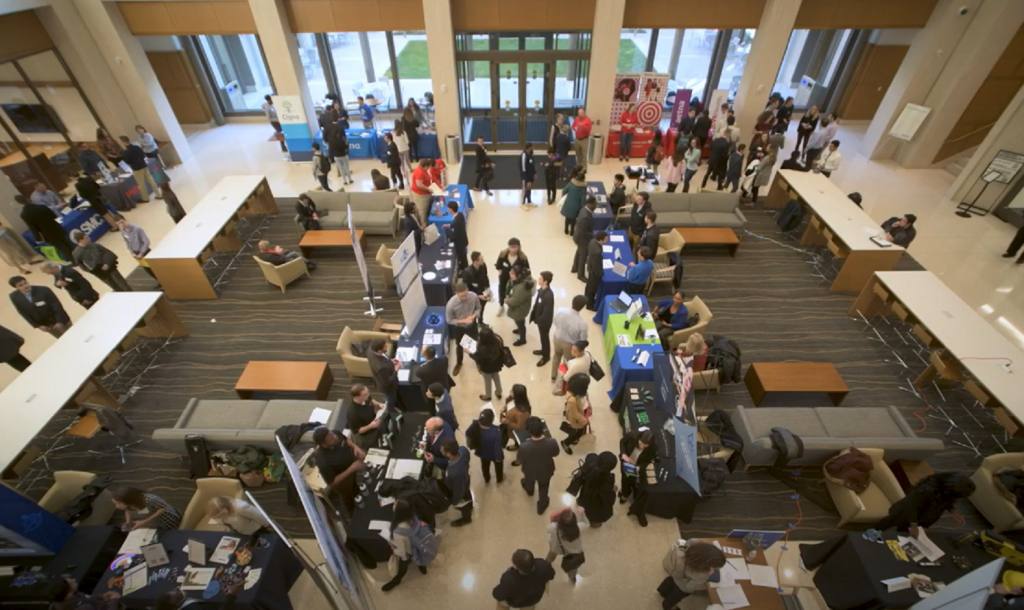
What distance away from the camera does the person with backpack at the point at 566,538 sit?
13.1ft

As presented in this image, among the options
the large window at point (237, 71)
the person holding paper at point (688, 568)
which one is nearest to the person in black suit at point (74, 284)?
the person holding paper at point (688, 568)

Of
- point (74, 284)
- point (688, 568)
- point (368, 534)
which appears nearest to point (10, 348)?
point (74, 284)

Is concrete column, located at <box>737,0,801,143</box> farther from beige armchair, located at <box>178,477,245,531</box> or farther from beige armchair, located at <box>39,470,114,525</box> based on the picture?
beige armchair, located at <box>39,470,114,525</box>

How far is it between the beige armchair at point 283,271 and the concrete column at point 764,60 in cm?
1170

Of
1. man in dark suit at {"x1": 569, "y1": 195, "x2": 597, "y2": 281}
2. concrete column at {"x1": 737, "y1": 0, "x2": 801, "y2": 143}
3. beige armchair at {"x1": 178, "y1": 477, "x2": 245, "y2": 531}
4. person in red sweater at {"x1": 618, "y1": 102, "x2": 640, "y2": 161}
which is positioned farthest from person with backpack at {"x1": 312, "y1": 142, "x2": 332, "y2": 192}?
concrete column at {"x1": 737, "y1": 0, "x2": 801, "y2": 143}

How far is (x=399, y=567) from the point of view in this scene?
4707 millimetres

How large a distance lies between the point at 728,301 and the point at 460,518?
589 centimetres

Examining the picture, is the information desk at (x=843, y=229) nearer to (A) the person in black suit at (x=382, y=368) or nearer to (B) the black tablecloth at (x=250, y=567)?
(A) the person in black suit at (x=382, y=368)

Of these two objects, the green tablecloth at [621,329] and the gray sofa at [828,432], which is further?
the green tablecloth at [621,329]

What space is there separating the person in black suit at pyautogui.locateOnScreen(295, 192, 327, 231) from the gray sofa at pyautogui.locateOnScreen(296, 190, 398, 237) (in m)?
0.20

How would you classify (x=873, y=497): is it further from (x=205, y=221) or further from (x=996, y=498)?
(x=205, y=221)

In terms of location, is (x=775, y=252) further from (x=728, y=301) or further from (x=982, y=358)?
(x=982, y=358)

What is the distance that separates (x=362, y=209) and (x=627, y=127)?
296 inches

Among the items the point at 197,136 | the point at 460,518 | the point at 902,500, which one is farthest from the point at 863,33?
the point at 197,136
